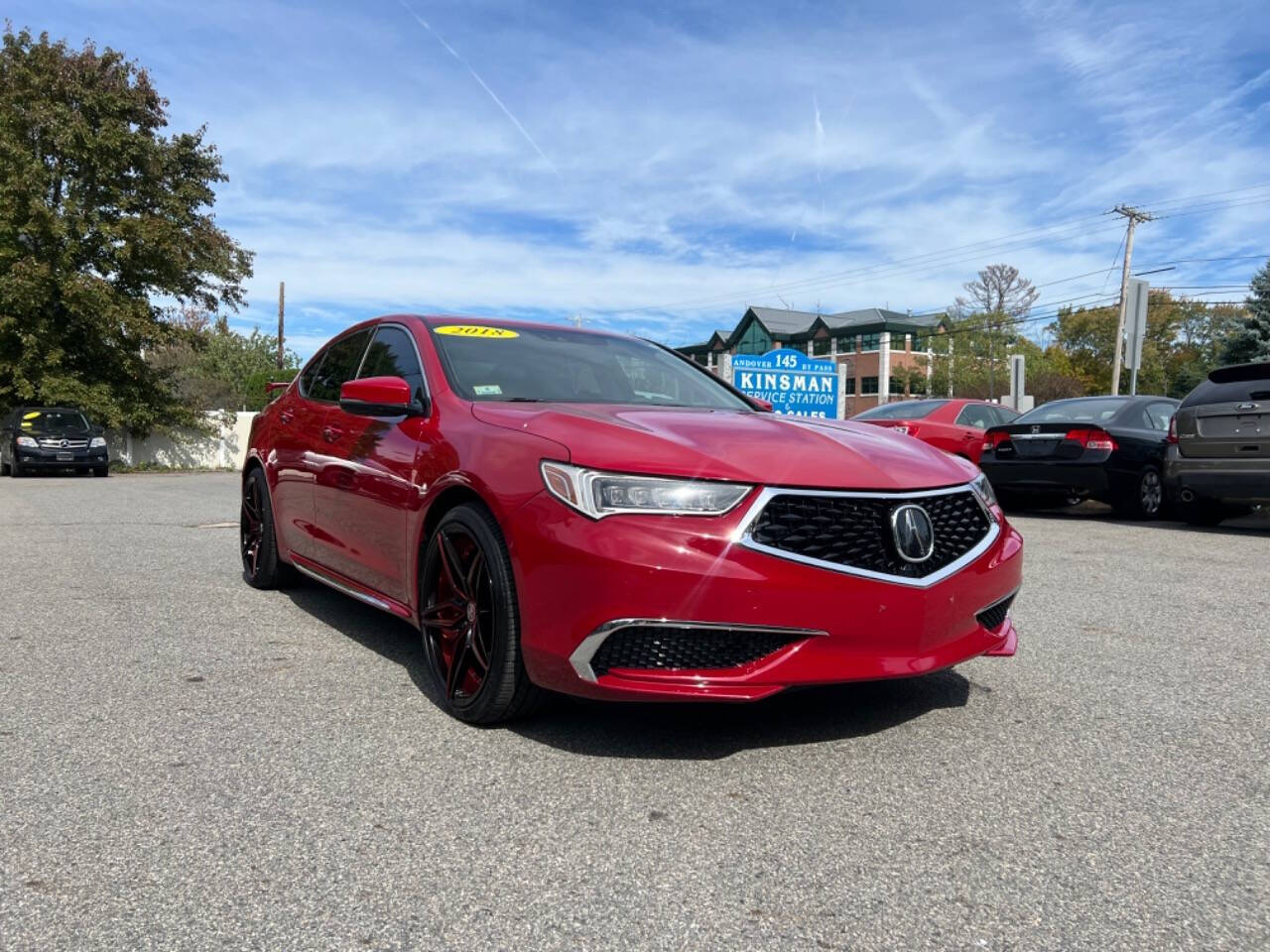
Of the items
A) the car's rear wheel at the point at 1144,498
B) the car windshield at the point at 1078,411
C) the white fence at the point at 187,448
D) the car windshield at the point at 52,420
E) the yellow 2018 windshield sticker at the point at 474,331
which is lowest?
the white fence at the point at 187,448

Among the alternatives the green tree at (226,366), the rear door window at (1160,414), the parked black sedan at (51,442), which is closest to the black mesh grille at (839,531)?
the rear door window at (1160,414)

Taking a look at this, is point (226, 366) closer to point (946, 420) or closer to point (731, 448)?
point (946, 420)

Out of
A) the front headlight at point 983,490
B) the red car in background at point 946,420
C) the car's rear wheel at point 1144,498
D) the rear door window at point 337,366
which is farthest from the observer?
the red car in background at point 946,420

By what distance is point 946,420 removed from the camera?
40.0 feet

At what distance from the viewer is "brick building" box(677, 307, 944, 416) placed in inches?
2680

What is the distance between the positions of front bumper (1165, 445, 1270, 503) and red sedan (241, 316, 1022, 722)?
6.23 m

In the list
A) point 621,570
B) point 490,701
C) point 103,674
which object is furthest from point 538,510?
point 103,674

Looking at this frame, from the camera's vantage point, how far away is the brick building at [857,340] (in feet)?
223

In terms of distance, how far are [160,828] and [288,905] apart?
0.59 metres

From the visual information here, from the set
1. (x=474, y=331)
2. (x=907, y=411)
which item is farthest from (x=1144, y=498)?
(x=474, y=331)

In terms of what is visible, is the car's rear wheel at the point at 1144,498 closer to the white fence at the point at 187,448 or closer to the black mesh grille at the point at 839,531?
the black mesh grille at the point at 839,531

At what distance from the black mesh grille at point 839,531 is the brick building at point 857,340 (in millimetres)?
60139

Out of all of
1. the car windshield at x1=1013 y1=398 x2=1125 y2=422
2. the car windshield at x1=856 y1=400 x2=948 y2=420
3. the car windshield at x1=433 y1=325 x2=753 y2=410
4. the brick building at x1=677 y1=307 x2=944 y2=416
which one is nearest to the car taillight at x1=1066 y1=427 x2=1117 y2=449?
the car windshield at x1=1013 y1=398 x2=1125 y2=422

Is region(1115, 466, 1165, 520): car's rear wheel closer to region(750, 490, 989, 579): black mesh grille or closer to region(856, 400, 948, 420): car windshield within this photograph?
region(856, 400, 948, 420): car windshield
